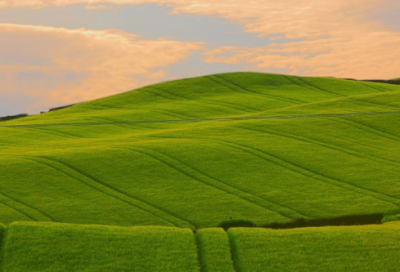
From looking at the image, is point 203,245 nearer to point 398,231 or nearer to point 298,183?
point 398,231

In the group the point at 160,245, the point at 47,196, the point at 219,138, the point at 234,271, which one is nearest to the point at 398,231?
the point at 234,271

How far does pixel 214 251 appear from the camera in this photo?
13.3 metres

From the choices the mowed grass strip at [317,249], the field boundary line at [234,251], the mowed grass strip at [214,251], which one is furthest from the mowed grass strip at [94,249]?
the mowed grass strip at [317,249]

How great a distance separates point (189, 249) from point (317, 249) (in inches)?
143

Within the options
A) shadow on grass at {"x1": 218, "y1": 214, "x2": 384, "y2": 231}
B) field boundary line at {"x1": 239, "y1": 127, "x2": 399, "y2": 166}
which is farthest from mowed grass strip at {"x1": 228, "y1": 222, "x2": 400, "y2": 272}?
field boundary line at {"x1": 239, "y1": 127, "x2": 399, "y2": 166}

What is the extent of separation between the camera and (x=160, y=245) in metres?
13.2

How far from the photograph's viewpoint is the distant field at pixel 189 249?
12.5m

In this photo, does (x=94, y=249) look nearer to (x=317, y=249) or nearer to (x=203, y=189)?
(x=317, y=249)

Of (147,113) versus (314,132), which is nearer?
(314,132)

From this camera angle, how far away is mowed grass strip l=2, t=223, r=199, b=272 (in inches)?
488

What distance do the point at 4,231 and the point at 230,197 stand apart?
1047 cm

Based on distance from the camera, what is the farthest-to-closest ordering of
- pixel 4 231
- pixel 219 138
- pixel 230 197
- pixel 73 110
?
pixel 73 110
pixel 219 138
pixel 230 197
pixel 4 231

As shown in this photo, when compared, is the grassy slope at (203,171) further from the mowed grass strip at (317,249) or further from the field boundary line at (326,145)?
the mowed grass strip at (317,249)

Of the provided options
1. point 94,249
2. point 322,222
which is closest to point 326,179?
point 322,222
